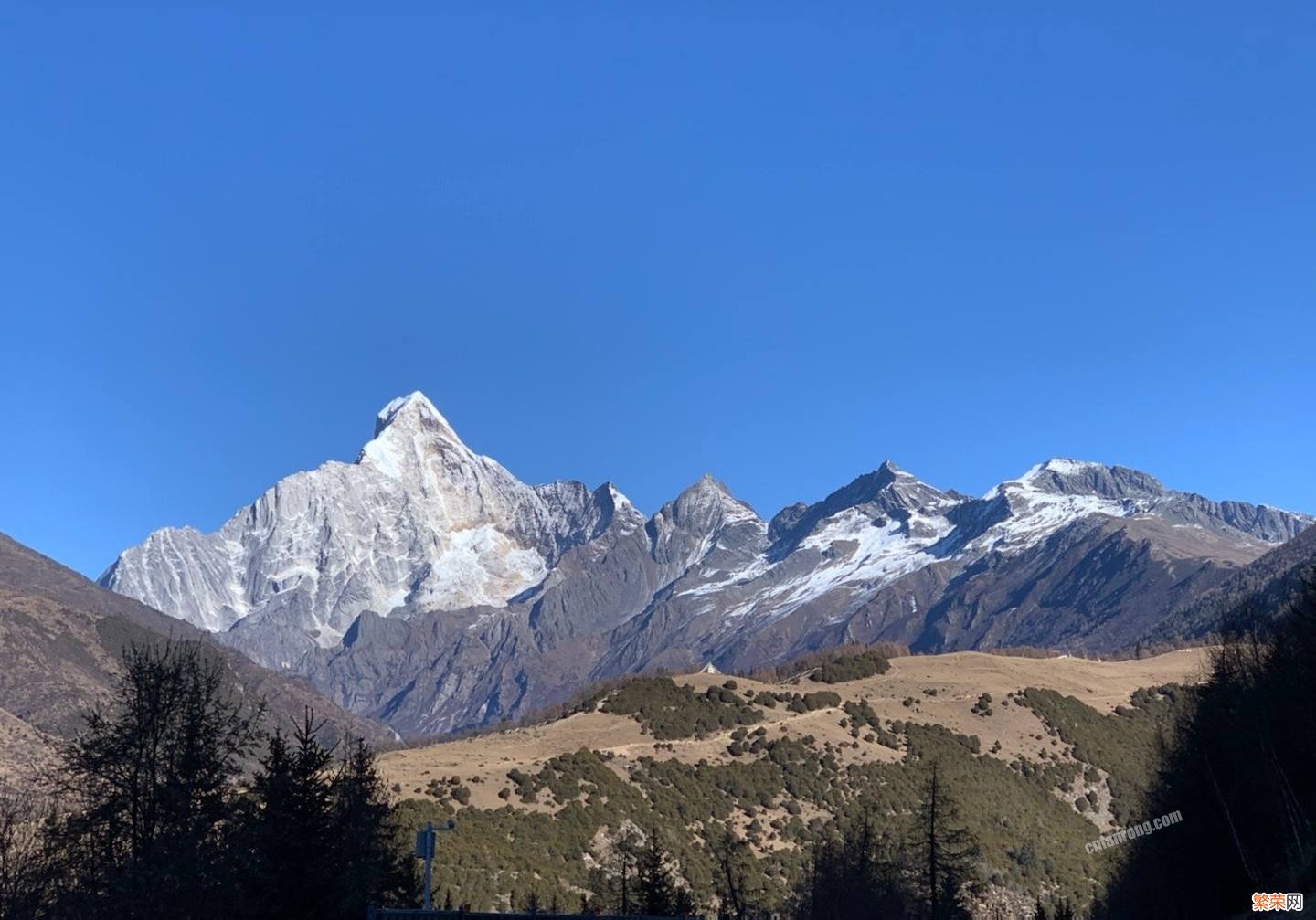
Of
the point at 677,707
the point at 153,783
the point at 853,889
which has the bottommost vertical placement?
the point at 853,889

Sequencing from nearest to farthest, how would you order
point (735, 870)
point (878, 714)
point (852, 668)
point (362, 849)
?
point (362, 849)
point (735, 870)
point (878, 714)
point (852, 668)

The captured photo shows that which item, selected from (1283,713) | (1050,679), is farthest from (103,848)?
(1050,679)

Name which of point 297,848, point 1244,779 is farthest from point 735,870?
point 297,848

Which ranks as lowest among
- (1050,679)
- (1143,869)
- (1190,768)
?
(1143,869)

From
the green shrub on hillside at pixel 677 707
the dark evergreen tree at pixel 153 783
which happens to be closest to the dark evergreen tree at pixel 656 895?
the dark evergreen tree at pixel 153 783

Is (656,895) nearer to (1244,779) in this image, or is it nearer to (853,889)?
(853,889)

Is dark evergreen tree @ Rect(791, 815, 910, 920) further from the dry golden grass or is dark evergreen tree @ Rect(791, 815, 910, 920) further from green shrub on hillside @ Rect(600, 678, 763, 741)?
green shrub on hillside @ Rect(600, 678, 763, 741)

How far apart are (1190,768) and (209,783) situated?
44.1 meters

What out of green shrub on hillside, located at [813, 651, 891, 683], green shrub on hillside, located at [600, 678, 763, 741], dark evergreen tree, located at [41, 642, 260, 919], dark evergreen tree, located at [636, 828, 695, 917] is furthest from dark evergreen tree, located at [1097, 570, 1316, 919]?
green shrub on hillside, located at [813, 651, 891, 683]

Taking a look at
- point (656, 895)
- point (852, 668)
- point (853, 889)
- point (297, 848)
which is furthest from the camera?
point (852, 668)

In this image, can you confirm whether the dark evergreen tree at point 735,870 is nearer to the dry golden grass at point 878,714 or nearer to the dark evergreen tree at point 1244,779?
the dry golden grass at point 878,714

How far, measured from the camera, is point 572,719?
400 ft

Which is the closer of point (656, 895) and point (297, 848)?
point (297, 848)

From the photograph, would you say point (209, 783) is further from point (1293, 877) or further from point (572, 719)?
point (572, 719)
